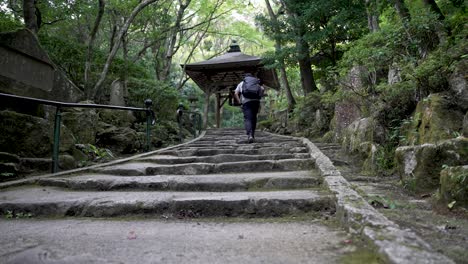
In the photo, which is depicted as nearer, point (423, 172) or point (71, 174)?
point (423, 172)

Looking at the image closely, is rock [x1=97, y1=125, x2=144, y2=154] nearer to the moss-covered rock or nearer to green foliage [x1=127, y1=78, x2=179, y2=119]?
the moss-covered rock

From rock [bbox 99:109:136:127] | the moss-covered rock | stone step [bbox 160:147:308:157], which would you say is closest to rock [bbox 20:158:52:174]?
stone step [bbox 160:147:308:157]

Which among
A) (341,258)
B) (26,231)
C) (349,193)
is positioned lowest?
(26,231)

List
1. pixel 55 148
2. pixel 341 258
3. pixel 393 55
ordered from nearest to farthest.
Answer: pixel 341 258
pixel 55 148
pixel 393 55

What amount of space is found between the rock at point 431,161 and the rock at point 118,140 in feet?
17.3

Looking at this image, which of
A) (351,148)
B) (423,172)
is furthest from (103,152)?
(423,172)

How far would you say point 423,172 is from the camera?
2.69 meters

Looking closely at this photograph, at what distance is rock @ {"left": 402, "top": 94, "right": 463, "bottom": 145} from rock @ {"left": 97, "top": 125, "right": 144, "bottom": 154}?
205 inches

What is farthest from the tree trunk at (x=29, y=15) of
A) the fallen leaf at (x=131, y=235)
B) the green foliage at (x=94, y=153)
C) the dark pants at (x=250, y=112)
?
the fallen leaf at (x=131, y=235)

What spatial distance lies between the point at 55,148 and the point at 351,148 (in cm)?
418

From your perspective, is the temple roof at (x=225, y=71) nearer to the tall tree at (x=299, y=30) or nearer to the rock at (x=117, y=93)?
the tall tree at (x=299, y=30)

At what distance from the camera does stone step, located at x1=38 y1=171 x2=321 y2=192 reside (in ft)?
9.70

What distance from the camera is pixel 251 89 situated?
641 cm

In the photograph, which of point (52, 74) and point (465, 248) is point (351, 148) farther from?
point (52, 74)
